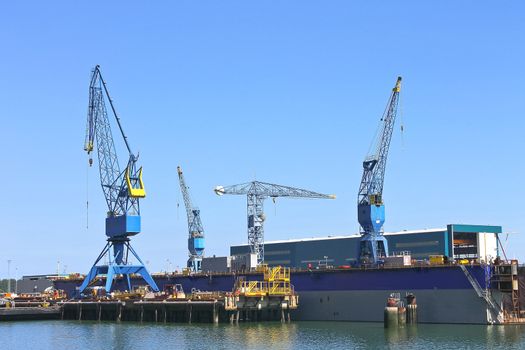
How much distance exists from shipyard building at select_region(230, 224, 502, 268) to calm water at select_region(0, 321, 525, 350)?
3593 cm

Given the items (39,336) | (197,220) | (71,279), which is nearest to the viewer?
(39,336)

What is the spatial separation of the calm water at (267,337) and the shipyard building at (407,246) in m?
35.9

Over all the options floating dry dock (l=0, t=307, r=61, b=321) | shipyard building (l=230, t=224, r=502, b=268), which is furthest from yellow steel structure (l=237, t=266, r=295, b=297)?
floating dry dock (l=0, t=307, r=61, b=321)

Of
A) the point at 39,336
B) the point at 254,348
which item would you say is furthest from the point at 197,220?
the point at 254,348

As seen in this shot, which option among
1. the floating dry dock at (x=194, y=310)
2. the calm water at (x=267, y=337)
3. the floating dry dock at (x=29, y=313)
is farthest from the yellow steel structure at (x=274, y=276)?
the floating dry dock at (x=29, y=313)

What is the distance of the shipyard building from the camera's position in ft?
449

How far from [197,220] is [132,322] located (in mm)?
71876

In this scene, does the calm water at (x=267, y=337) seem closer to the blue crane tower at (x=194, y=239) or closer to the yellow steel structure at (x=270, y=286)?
the yellow steel structure at (x=270, y=286)

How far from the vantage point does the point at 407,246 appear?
143750mm

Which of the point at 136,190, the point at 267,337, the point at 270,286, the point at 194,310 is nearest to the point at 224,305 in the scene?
the point at 194,310

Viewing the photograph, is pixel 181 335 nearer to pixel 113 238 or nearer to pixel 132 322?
pixel 132 322

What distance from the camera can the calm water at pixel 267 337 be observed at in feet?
243

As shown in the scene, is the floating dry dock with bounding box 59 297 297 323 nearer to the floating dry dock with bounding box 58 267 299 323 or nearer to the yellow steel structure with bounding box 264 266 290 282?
the floating dry dock with bounding box 58 267 299 323

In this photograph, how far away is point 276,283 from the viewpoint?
103562 millimetres
